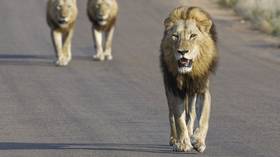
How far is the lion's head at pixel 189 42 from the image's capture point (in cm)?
1019

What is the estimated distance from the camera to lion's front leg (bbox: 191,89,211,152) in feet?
33.4

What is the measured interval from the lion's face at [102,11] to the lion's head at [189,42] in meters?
10.9

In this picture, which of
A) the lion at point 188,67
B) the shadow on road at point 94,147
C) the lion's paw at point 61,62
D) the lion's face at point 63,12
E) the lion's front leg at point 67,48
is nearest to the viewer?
the lion at point 188,67

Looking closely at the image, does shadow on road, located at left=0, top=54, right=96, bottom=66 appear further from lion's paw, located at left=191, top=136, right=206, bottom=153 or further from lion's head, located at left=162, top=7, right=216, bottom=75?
lion's paw, located at left=191, top=136, right=206, bottom=153

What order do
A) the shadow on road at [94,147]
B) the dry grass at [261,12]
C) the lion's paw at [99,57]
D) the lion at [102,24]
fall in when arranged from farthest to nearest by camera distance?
the dry grass at [261,12]
the lion at [102,24]
the lion's paw at [99,57]
the shadow on road at [94,147]

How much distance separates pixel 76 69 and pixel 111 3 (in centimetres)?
283

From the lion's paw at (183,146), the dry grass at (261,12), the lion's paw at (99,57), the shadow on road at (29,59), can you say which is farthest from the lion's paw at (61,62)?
the lion's paw at (183,146)

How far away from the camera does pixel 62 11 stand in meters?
20.6

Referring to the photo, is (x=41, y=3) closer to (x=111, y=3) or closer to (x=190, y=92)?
(x=111, y=3)

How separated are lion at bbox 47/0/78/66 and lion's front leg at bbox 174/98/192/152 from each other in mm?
9698

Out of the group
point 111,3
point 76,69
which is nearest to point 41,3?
point 111,3

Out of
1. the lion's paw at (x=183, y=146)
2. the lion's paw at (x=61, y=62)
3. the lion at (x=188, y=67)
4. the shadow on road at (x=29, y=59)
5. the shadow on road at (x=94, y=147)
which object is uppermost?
the lion at (x=188, y=67)

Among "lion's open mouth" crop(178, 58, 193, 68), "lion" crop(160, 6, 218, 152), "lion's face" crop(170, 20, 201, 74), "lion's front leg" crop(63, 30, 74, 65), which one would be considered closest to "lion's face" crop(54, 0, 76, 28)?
"lion's front leg" crop(63, 30, 74, 65)

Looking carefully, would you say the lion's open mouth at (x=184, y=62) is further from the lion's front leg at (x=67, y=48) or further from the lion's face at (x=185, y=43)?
the lion's front leg at (x=67, y=48)
